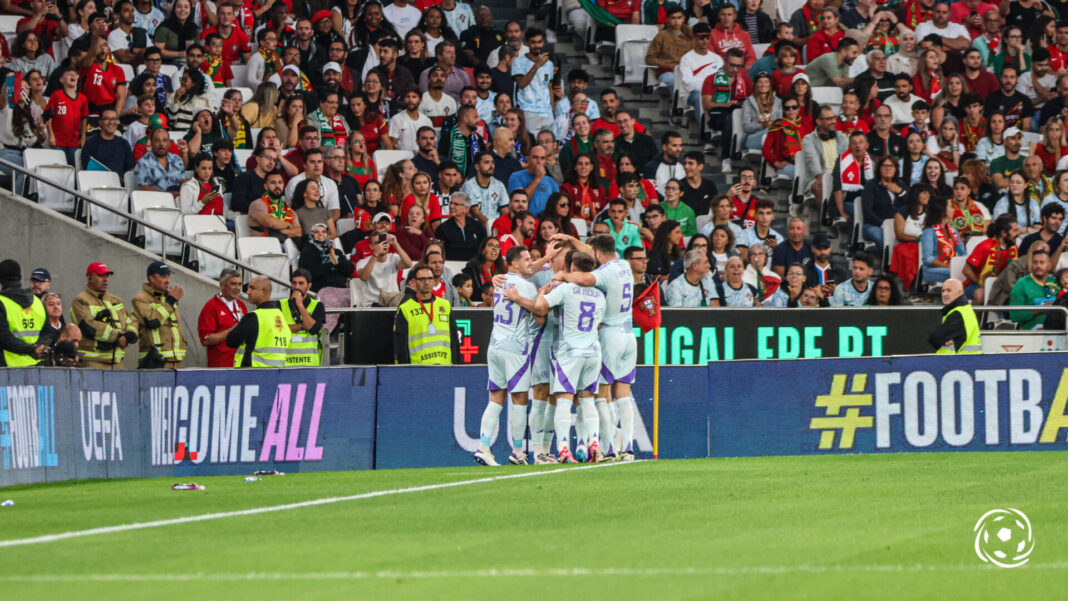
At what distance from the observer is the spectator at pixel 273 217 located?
20781 mm

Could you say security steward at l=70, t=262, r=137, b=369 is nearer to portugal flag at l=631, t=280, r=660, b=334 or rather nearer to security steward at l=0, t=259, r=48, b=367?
security steward at l=0, t=259, r=48, b=367

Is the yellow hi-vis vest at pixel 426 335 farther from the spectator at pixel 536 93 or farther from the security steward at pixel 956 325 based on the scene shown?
the spectator at pixel 536 93

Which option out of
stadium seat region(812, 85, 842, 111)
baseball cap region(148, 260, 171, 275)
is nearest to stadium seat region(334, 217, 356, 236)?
baseball cap region(148, 260, 171, 275)

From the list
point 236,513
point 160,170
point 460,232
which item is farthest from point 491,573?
point 160,170

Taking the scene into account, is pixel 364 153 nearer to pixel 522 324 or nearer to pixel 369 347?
pixel 369 347

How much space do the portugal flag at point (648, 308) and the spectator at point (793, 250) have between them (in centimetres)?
477

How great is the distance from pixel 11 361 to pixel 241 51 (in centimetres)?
862

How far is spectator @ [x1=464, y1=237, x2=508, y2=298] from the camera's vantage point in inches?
786

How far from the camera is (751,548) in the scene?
27.2 feet

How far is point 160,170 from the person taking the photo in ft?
68.8

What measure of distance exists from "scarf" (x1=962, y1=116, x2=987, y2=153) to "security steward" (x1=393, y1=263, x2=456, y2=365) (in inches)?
442

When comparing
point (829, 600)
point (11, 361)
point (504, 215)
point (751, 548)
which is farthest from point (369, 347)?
point (829, 600)

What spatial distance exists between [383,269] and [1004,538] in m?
12.5

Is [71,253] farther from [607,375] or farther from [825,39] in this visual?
[825,39]
